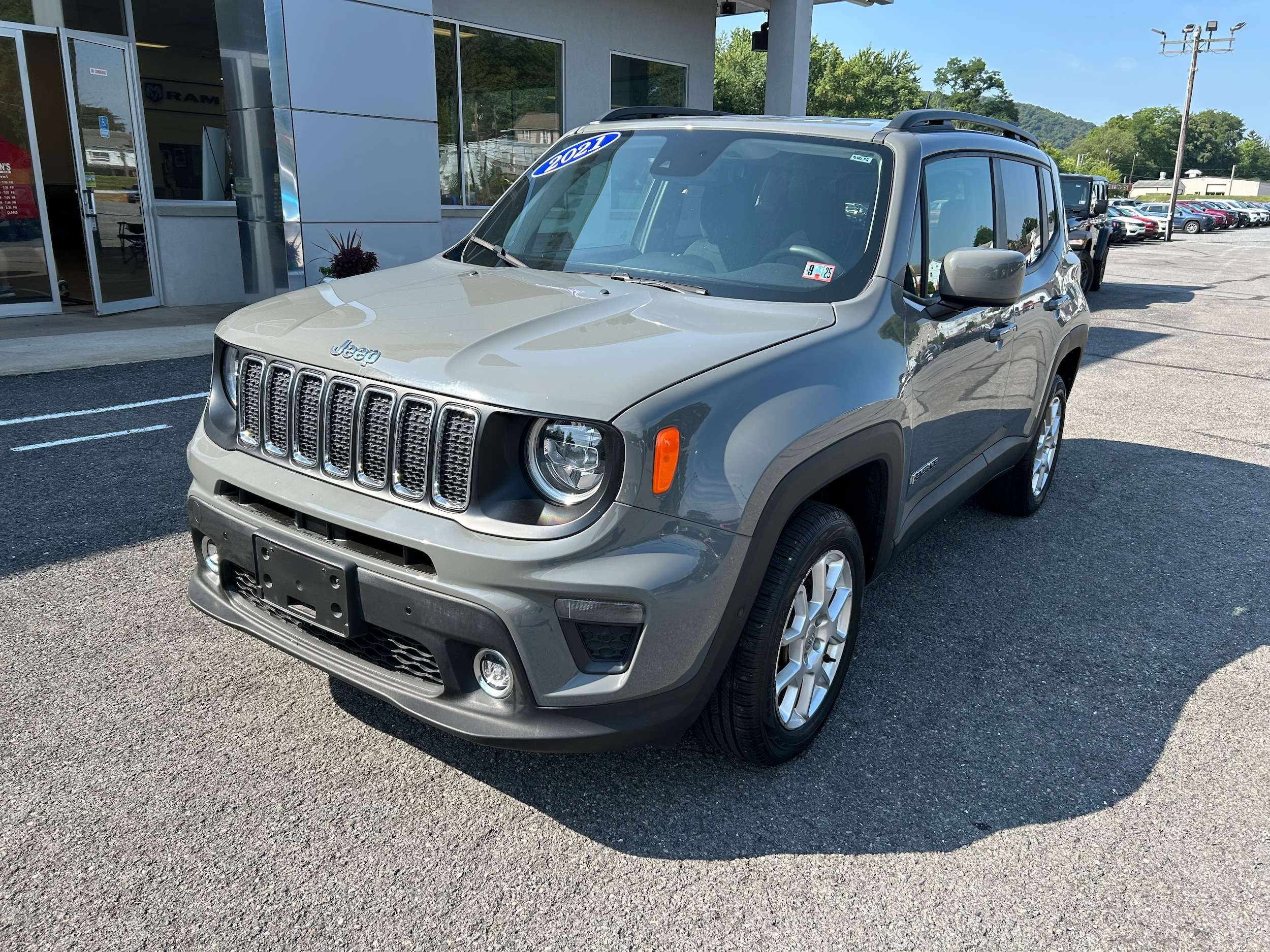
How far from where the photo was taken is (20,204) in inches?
410

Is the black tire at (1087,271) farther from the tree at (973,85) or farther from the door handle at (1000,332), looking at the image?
the tree at (973,85)

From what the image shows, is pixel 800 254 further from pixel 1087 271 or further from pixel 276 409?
pixel 1087 271

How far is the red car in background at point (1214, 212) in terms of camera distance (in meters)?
53.4

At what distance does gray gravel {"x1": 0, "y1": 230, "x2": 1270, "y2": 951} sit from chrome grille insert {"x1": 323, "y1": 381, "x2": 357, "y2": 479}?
90 centimetres

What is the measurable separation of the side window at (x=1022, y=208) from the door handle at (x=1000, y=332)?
342mm

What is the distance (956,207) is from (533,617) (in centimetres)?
245

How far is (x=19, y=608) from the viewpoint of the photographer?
3.62 m

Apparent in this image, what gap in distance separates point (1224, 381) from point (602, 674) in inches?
356

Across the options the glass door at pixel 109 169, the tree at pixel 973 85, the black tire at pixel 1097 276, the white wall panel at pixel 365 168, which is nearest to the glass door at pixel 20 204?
the glass door at pixel 109 169

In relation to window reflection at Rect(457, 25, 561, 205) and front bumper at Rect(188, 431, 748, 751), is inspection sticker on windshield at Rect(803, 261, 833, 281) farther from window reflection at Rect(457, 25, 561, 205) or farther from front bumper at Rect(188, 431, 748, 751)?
window reflection at Rect(457, 25, 561, 205)

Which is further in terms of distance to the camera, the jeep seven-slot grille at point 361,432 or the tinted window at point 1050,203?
the tinted window at point 1050,203

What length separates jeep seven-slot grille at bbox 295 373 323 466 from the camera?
255cm

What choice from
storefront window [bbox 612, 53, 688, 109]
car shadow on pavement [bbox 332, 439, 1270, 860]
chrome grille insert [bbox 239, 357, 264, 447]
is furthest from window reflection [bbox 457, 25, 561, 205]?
chrome grille insert [bbox 239, 357, 264, 447]

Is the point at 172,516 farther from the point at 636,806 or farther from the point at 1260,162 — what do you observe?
the point at 1260,162
